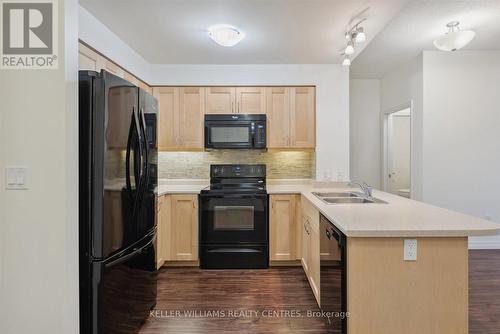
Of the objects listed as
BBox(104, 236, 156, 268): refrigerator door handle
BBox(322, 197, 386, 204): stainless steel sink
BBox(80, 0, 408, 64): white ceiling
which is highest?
BBox(80, 0, 408, 64): white ceiling

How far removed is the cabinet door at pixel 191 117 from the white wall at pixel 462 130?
2921 mm

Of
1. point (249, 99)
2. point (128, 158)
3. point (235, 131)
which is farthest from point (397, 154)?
point (128, 158)

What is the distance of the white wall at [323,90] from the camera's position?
343 centimetres

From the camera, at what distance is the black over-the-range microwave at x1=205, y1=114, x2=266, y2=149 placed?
11.1 ft

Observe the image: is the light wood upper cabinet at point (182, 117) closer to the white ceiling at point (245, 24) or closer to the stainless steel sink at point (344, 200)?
the white ceiling at point (245, 24)

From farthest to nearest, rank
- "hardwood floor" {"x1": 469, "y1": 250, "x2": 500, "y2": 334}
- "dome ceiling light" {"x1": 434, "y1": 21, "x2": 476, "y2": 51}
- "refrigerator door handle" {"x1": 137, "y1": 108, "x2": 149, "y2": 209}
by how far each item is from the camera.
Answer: "dome ceiling light" {"x1": 434, "y1": 21, "x2": 476, "y2": 51}, "hardwood floor" {"x1": 469, "y1": 250, "x2": 500, "y2": 334}, "refrigerator door handle" {"x1": 137, "y1": 108, "x2": 149, "y2": 209}

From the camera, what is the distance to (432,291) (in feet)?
4.66

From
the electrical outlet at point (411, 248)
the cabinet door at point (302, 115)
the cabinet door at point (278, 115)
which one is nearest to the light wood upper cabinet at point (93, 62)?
the cabinet door at point (278, 115)

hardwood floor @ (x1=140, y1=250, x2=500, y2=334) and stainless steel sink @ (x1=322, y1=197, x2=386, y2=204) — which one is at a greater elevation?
stainless steel sink @ (x1=322, y1=197, x2=386, y2=204)

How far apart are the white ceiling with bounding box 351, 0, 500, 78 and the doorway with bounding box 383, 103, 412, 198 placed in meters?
1.03

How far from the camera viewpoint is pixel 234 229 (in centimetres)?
314

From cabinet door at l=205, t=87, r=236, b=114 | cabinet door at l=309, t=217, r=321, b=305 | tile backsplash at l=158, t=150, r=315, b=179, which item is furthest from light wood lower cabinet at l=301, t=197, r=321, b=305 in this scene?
cabinet door at l=205, t=87, r=236, b=114

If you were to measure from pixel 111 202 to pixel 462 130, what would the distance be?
416 cm

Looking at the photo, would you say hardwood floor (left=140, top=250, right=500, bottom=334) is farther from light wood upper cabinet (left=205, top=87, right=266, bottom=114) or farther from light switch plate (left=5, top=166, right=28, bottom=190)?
light wood upper cabinet (left=205, top=87, right=266, bottom=114)
